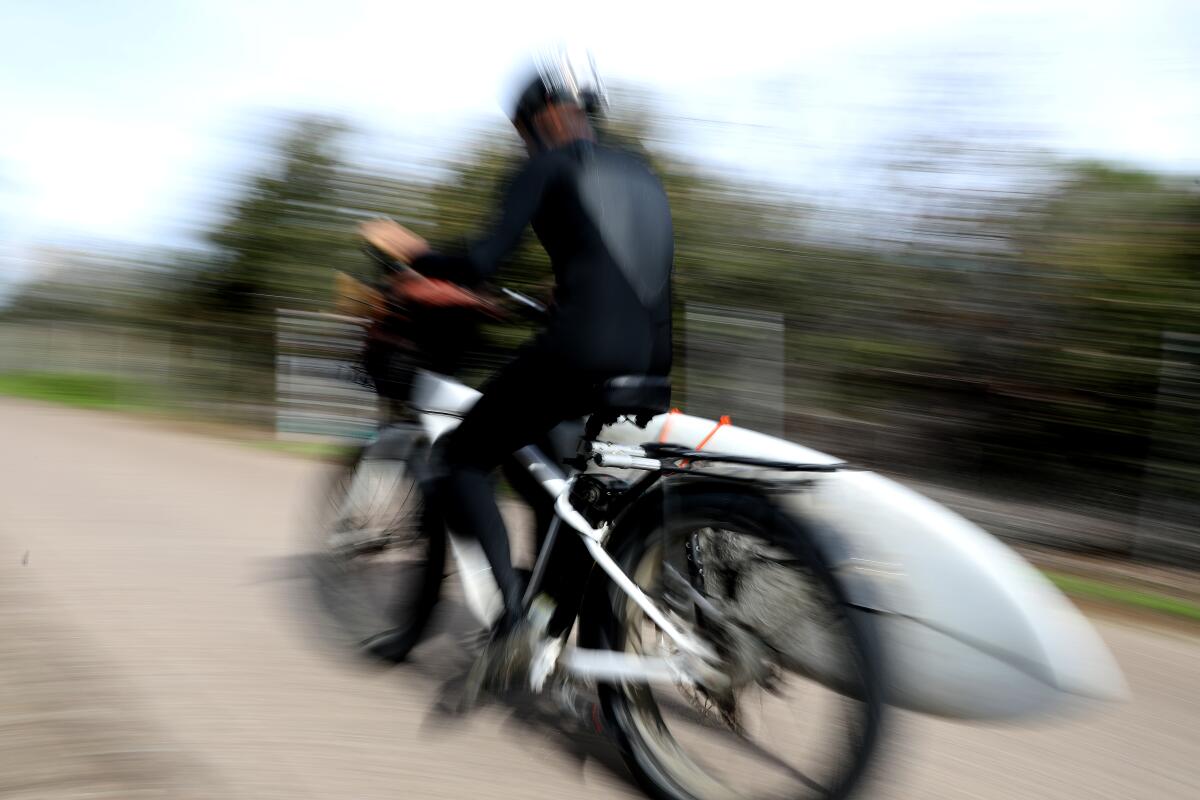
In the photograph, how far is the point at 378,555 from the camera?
12.7 feet

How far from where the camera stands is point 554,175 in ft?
9.18

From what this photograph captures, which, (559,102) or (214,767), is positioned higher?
(559,102)

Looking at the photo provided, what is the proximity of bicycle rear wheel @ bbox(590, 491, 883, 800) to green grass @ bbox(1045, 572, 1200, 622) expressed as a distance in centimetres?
347

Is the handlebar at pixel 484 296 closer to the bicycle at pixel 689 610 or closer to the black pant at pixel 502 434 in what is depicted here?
the bicycle at pixel 689 610

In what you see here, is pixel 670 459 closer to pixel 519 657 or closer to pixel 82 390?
pixel 519 657

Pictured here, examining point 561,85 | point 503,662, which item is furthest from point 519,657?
point 561,85

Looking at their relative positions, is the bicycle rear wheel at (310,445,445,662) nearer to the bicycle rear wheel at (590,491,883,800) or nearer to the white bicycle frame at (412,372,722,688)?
the white bicycle frame at (412,372,722,688)

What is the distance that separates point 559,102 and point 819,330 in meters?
4.93

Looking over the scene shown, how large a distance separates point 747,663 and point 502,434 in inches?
38.4

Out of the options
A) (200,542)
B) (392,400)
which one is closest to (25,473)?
(200,542)

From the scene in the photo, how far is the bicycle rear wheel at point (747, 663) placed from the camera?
2438 millimetres

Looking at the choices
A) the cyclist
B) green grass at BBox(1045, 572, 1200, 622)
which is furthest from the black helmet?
green grass at BBox(1045, 572, 1200, 622)

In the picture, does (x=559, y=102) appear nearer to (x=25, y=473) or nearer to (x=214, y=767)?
(x=214, y=767)

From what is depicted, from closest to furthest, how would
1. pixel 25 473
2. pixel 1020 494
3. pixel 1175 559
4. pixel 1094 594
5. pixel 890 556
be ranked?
pixel 890 556, pixel 1094 594, pixel 1175 559, pixel 1020 494, pixel 25 473
